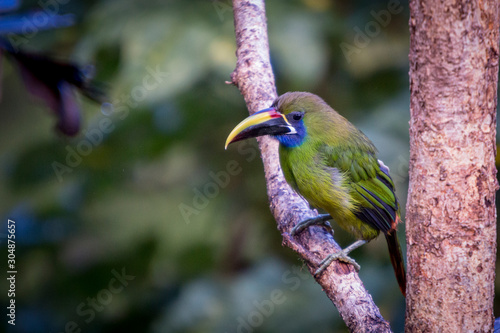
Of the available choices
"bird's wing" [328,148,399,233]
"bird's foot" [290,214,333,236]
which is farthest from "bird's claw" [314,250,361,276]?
"bird's wing" [328,148,399,233]

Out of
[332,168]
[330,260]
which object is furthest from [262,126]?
[330,260]

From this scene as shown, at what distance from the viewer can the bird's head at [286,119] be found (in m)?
2.59

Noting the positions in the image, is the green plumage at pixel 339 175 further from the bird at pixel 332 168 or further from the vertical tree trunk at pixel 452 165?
the vertical tree trunk at pixel 452 165

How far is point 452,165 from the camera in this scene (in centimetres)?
148

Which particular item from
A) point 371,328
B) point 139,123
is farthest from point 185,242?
point 371,328

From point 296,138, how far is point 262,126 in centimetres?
23

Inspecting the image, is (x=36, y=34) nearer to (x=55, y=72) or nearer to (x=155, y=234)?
(x=155, y=234)

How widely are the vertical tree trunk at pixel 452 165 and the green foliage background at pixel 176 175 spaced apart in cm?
146

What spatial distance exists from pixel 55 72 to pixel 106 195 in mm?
2671

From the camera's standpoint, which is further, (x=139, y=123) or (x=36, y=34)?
(x=36, y=34)

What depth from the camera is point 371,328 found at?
1838 millimetres

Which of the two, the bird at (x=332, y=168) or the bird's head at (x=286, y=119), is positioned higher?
the bird's head at (x=286, y=119)

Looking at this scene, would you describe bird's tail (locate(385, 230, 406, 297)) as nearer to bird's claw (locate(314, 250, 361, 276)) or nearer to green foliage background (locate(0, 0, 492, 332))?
green foliage background (locate(0, 0, 492, 332))

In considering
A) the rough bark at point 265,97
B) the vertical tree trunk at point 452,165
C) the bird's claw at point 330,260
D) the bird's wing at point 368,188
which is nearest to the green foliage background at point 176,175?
the bird's wing at point 368,188
